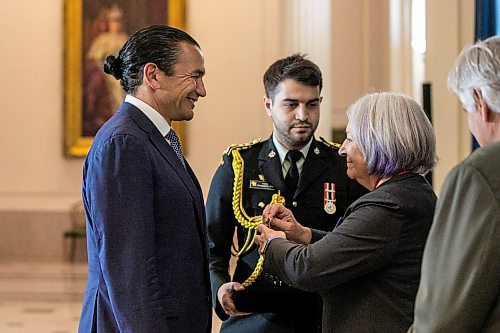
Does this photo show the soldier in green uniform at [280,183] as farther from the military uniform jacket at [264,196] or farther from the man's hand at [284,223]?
the man's hand at [284,223]

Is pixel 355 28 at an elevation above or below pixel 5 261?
above

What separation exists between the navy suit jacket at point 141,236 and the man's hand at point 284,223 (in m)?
0.22

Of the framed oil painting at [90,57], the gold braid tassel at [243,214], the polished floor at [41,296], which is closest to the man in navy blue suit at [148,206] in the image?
the gold braid tassel at [243,214]

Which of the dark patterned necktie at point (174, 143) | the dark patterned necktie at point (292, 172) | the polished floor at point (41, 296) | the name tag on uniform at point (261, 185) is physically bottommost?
the polished floor at point (41, 296)

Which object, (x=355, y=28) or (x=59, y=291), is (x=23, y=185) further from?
(x=355, y=28)

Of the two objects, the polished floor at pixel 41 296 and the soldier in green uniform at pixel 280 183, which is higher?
the soldier in green uniform at pixel 280 183

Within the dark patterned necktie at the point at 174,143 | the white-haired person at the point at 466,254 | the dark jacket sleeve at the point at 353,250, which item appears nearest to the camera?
the white-haired person at the point at 466,254

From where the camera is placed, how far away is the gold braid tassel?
10.6 feet

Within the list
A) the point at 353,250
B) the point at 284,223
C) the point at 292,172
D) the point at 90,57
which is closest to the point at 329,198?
the point at 292,172

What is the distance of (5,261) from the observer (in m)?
11.8

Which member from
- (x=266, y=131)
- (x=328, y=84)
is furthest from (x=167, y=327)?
(x=266, y=131)

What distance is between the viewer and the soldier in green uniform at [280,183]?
3324mm

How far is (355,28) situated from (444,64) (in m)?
6.31

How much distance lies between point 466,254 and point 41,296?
803 cm
